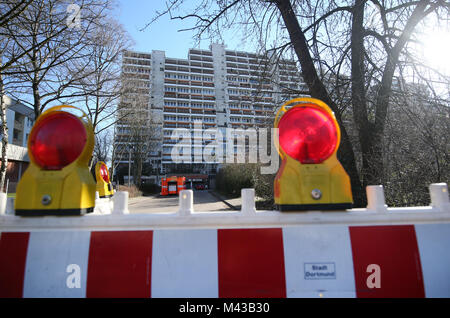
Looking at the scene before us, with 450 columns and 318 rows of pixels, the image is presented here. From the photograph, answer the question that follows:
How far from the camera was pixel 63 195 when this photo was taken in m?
1.04

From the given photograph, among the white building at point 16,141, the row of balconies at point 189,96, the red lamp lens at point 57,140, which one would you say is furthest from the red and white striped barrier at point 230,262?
the row of balconies at point 189,96

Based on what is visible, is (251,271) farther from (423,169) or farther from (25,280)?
(423,169)

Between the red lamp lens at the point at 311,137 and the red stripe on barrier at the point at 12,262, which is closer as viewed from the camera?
the red stripe on barrier at the point at 12,262

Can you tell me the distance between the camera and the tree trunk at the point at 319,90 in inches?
153

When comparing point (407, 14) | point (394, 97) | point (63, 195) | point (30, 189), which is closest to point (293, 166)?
point (63, 195)

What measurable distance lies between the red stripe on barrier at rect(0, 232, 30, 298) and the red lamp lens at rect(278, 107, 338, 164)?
1.29 meters

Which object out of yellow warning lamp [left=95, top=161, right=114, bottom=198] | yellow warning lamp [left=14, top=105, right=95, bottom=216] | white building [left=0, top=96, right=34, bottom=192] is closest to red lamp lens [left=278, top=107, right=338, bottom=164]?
yellow warning lamp [left=14, top=105, right=95, bottom=216]

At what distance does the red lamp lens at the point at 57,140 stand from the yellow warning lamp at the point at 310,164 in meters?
1.04

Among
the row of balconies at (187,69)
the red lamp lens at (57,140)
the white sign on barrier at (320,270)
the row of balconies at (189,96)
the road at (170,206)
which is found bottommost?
the road at (170,206)

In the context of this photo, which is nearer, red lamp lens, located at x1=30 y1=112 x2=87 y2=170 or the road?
red lamp lens, located at x1=30 y1=112 x2=87 y2=170

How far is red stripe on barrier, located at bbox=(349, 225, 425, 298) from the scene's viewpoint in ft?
3.05

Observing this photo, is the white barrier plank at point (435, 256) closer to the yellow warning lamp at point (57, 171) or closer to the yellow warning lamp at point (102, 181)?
the yellow warning lamp at point (57, 171)

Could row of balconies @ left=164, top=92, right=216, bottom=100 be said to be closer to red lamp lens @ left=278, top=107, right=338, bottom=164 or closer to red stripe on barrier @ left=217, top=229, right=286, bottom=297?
red lamp lens @ left=278, top=107, right=338, bottom=164

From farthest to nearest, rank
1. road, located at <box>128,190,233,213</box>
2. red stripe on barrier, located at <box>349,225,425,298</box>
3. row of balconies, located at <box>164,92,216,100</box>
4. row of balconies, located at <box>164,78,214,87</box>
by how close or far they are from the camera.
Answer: row of balconies, located at <box>164,78,214,87</box>
row of balconies, located at <box>164,92,216,100</box>
road, located at <box>128,190,233,213</box>
red stripe on barrier, located at <box>349,225,425,298</box>
